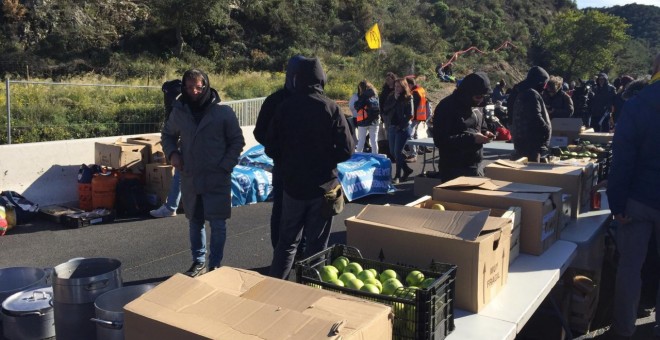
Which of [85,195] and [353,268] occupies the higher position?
[353,268]

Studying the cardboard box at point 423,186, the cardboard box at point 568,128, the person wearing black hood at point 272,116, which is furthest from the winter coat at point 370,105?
the person wearing black hood at point 272,116

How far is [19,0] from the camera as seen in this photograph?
96.3 feet

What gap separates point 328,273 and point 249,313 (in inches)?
27.4

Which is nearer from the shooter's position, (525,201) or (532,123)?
(525,201)

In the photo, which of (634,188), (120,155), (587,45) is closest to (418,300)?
(634,188)

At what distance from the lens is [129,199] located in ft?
25.1

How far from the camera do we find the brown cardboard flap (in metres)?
2.76

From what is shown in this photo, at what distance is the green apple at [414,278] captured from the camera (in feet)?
8.20

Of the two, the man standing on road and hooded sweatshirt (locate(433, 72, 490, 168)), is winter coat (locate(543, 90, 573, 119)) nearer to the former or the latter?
hooded sweatshirt (locate(433, 72, 490, 168))

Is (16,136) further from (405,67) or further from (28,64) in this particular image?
(405,67)

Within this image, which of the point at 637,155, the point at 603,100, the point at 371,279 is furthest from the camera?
the point at 603,100

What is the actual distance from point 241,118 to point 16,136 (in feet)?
14.2

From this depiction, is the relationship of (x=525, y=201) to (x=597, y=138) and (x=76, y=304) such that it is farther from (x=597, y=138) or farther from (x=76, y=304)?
(x=597, y=138)

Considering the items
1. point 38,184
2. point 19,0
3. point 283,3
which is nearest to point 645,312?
point 38,184
